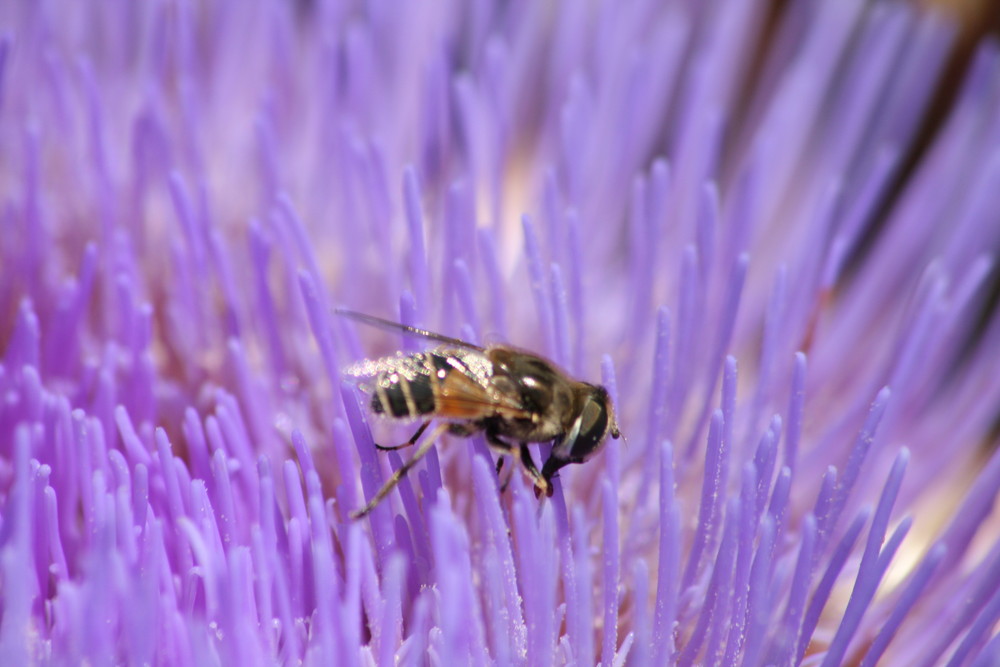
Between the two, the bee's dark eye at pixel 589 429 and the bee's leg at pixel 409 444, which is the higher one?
the bee's leg at pixel 409 444

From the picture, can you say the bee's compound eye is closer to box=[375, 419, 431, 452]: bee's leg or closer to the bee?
the bee

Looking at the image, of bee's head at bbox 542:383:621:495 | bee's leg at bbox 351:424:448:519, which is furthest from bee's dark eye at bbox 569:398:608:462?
bee's leg at bbox 351:424:448:519

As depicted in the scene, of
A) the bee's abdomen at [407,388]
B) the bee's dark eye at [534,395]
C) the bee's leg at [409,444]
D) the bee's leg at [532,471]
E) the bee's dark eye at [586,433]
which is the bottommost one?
the bee's leg at [532,471]

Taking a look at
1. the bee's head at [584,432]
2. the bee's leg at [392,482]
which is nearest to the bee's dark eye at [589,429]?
the bee's head at [584,432]

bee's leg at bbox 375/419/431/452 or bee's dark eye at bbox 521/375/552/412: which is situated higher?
bee's dark eye at bbox 521/375/552/412

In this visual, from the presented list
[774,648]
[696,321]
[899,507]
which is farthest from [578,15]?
[774,648]

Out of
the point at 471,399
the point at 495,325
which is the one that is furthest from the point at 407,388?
the point at 495,325

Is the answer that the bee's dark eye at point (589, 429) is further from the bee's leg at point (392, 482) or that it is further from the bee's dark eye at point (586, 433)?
the bee's leg at point (392, 482)
